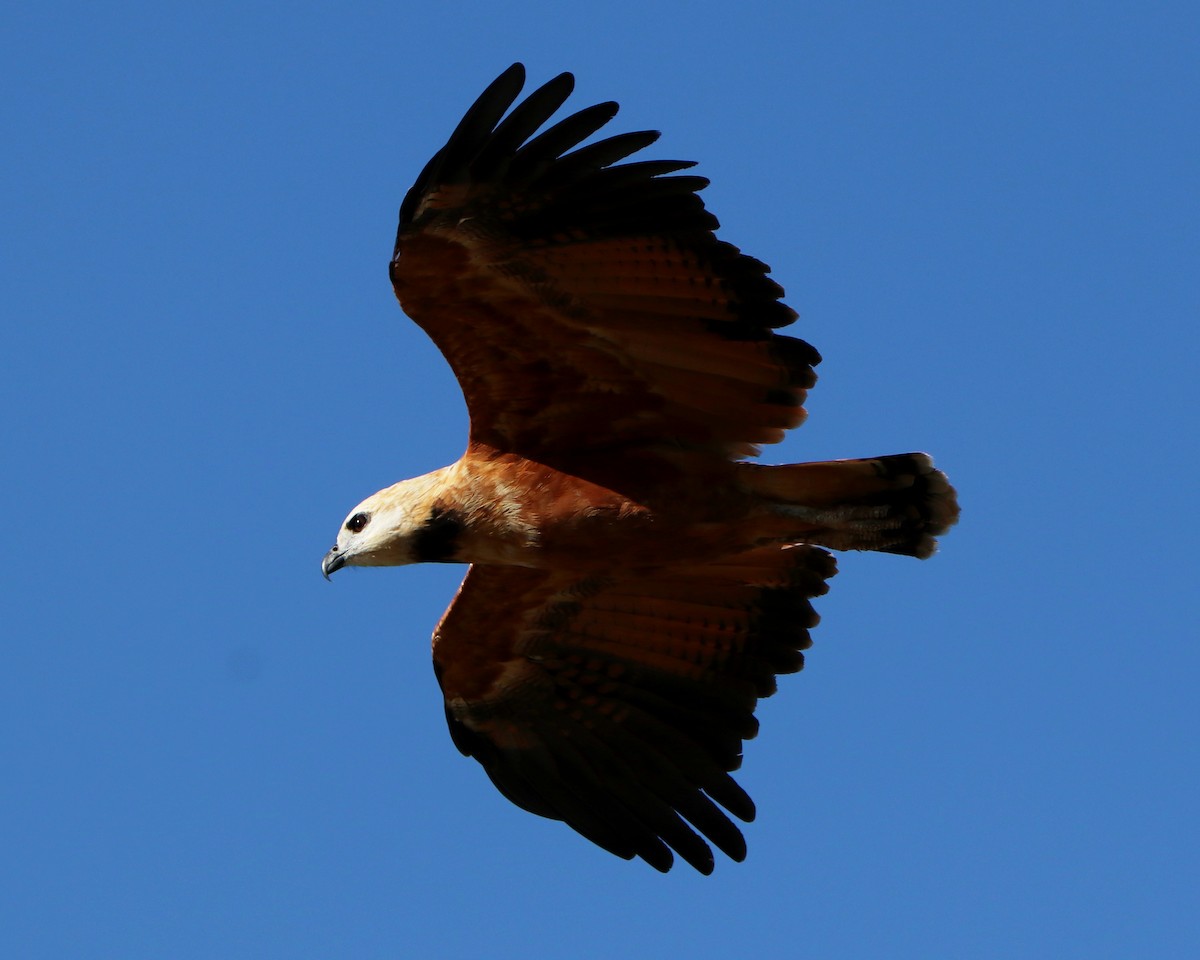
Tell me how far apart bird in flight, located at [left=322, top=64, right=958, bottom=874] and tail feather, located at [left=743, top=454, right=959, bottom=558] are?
0.01 meters

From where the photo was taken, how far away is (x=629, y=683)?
36.2 feet

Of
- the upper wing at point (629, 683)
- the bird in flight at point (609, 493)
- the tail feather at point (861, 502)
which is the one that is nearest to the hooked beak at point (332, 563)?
the bird in flight at point (609, 493)

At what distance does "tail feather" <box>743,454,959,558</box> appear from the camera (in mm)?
9922

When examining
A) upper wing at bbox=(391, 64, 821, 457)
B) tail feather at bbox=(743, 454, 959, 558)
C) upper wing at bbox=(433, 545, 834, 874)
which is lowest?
upper wing at bbox=(433, 545, 834, 874)

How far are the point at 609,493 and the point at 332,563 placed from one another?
5.23 feet

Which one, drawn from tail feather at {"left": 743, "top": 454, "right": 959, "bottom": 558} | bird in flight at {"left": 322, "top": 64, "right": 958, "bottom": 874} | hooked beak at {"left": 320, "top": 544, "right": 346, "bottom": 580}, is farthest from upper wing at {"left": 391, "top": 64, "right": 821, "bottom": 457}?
hooked beak at {"left": 320, "top": 544, "right": 346, "bottom": 580}

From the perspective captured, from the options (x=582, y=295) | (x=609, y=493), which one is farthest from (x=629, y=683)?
(x=582, y=295)

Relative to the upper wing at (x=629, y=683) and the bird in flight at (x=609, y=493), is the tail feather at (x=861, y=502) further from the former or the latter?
the upper wing at (x=629, y=683)

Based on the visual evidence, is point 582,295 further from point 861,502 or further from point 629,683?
point 629,683

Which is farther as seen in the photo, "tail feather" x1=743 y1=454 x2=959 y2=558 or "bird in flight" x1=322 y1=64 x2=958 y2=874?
"tail feather" x1=743 y1=454 x2=959 y2=558

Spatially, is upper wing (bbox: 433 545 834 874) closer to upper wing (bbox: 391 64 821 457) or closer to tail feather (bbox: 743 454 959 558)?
tail feather (bbox: 743 454 959 558)

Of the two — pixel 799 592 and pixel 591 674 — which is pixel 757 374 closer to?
pixel 799 592

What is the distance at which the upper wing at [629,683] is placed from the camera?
10719 mm

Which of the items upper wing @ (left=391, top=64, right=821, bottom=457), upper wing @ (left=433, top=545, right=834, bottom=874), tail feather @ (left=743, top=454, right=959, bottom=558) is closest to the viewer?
upper wing @ (left=391, top=64, right=821, bottom=457)
